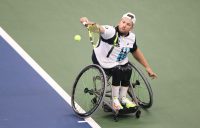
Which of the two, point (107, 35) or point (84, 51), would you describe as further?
point (84, 51)

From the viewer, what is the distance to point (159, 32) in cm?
978

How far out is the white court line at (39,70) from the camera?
7.04 metres

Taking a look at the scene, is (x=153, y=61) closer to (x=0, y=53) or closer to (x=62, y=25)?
(x=62, y=25)

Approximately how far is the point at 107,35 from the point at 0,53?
2.30m

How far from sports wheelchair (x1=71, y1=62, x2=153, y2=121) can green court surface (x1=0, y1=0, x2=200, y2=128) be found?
0.45ft

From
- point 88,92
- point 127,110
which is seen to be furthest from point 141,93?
point 88,92

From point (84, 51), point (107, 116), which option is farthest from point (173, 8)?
point (107, 116)

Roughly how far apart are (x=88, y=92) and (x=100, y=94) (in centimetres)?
49

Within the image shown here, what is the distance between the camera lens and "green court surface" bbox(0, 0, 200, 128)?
741 centimetres

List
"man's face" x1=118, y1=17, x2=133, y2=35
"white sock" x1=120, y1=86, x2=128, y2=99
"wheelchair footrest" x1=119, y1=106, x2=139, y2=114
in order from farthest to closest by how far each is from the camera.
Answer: "white sock" x1=120, y1=86, x2=128, y2=99 < "wheelchair footrest" x1=119, y1=106, x2=139, y2=114 < "man's face" x1=118, y1=17, x2=133, y2=35

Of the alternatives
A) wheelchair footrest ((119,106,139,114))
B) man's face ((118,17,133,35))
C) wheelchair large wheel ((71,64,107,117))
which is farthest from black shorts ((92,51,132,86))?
man's face ((118,17,133,35))

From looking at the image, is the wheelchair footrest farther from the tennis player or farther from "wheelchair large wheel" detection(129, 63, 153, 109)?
"wheelchair large wheel" detection(129, 63, 153, 109)

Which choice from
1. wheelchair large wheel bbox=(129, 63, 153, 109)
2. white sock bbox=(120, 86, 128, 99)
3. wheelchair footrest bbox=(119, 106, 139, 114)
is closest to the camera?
wheelchair footrest bbox=(119, 106, 139, 114)

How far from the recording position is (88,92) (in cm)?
718
